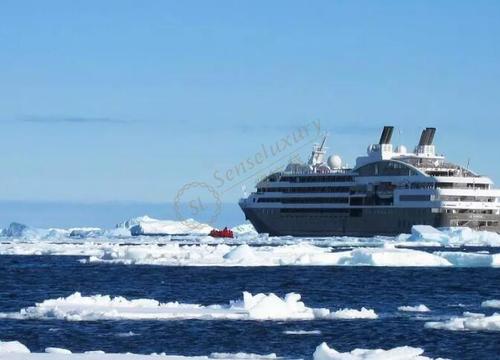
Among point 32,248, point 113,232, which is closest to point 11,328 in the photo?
point 32,248

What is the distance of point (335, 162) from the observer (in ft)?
391

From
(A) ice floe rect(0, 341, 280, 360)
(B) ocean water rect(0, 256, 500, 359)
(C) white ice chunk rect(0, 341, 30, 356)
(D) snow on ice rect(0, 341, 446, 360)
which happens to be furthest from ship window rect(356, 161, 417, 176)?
(C) white ice chunk rect(0, 341, 30, 356)

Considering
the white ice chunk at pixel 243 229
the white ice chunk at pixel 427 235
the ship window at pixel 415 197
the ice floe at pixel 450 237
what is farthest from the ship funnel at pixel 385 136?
the white ice chunk at pixel 243 229

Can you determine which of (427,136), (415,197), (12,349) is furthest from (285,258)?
(427,136)

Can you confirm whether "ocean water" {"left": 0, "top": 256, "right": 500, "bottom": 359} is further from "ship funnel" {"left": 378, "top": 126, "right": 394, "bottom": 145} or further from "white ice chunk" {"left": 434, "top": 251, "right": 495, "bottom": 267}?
"ship funnel" {"left": 378, "top": 126, "right": 394, "bottom": 145}

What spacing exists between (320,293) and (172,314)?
1202cm

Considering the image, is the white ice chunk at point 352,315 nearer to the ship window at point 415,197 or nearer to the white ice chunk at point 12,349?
the white ice chunk at point 12,349

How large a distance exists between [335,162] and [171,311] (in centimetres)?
8935

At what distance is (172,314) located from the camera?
98.3ft

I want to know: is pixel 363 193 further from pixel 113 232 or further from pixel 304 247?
pixel 304 247

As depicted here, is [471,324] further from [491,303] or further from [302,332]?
[491,303]

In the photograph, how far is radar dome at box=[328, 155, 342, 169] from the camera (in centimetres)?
11888

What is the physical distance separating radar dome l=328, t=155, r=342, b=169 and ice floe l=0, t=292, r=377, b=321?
285 ft

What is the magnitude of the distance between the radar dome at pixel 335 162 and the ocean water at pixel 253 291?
183 feet
